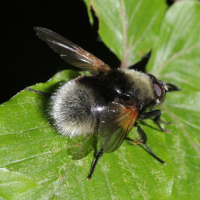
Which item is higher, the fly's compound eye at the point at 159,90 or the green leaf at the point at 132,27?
the green leaf at the point at 132,27

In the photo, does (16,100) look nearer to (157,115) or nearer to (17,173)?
(17,173)

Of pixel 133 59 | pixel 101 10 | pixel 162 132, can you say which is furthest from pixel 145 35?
pixel 162 132

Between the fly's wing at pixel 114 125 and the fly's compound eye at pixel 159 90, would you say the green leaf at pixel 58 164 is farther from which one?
the fly's compound eye at pixel 159 90

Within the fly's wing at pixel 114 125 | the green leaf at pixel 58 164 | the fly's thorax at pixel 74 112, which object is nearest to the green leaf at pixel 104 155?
the green leaf at pixel 58 164

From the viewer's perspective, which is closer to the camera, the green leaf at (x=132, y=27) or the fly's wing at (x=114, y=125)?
the fly's wing at (x=114, y=125)

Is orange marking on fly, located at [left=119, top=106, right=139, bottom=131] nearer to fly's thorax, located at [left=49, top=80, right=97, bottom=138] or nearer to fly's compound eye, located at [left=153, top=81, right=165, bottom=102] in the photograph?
fly's thorax, located at [left=49, top=80, right=97, bottom=138]

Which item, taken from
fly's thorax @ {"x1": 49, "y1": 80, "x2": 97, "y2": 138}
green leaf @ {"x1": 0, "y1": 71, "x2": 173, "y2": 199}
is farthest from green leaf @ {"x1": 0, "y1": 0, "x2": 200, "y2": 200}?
fly's thorax @ {"x1": 49, "y1": 80, "x2": 97, "y2": 138}

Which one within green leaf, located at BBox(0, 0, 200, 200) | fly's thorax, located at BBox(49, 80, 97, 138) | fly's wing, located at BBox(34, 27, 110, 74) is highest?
fly's wing, located at BBox(34, 27, 110, 74)
